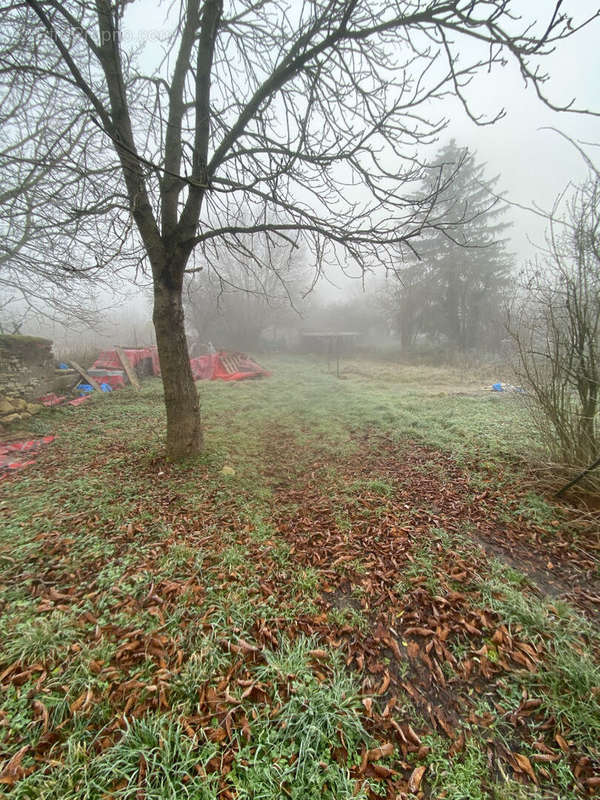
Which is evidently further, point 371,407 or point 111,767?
point 371,407

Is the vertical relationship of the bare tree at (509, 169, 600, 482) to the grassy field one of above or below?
above

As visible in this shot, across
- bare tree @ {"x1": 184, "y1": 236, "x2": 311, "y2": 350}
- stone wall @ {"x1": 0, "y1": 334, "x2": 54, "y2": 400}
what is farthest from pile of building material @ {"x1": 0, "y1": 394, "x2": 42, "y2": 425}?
bare tree @ {"x1": 184, "y1": 236, "x2": 311, "y2": 350}

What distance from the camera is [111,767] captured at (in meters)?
1.28

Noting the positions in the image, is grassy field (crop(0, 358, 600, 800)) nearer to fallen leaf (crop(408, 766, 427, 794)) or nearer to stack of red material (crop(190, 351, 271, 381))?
fallen leaf (crop(408, 766, 427, 794))

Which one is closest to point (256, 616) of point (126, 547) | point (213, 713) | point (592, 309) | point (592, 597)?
point (213, 713)

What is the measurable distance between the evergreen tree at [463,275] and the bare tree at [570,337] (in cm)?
1651

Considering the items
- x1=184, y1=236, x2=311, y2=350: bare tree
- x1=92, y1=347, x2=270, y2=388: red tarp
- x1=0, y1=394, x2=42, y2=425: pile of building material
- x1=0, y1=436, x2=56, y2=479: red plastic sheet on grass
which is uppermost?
x1=184, y1=236, x2=311, y2=350: bare tree

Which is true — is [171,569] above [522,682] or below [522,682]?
above

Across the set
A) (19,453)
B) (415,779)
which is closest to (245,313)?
(19,453)

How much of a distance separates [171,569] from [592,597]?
10.7 ft

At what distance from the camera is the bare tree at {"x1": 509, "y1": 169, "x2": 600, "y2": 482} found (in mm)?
3010

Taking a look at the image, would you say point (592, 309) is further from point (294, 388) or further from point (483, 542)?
point (294, 388)

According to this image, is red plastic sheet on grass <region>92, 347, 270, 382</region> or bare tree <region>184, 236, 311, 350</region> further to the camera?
bare tree <region>184, 236, 311, 350</region>

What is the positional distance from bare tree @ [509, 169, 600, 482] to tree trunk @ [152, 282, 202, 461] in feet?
14.2
